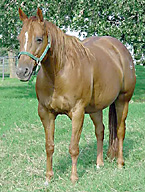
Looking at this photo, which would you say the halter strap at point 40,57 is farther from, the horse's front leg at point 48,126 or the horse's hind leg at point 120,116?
the horse's hind leg at point 120,116

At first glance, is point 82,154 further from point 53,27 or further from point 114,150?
point 53,27

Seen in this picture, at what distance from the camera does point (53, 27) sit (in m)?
4.26

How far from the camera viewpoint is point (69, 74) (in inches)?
174

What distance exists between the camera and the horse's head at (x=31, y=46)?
3.82 meters

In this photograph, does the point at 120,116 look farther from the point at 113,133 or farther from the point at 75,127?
the point at 75,127

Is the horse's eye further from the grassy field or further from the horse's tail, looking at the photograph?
the horse's tail

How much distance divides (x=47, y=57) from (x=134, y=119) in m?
5.05

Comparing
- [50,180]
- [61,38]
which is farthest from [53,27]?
[50,180]

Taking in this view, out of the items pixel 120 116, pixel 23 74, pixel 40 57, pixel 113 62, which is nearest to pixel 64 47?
pixel 40 57

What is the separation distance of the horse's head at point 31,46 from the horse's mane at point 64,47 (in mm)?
206

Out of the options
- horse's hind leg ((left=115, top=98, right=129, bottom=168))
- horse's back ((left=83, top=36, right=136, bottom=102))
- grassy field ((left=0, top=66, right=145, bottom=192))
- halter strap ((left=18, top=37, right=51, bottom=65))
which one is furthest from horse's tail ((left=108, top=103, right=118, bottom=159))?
halter strap ((left=18, top=37, right=51, bottom=65))

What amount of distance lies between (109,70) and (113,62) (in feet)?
0.85

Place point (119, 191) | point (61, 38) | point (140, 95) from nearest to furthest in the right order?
1. point (119, 191)
2. point (61, 38)
3. point (140, 95)

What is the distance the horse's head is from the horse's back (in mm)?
1138
